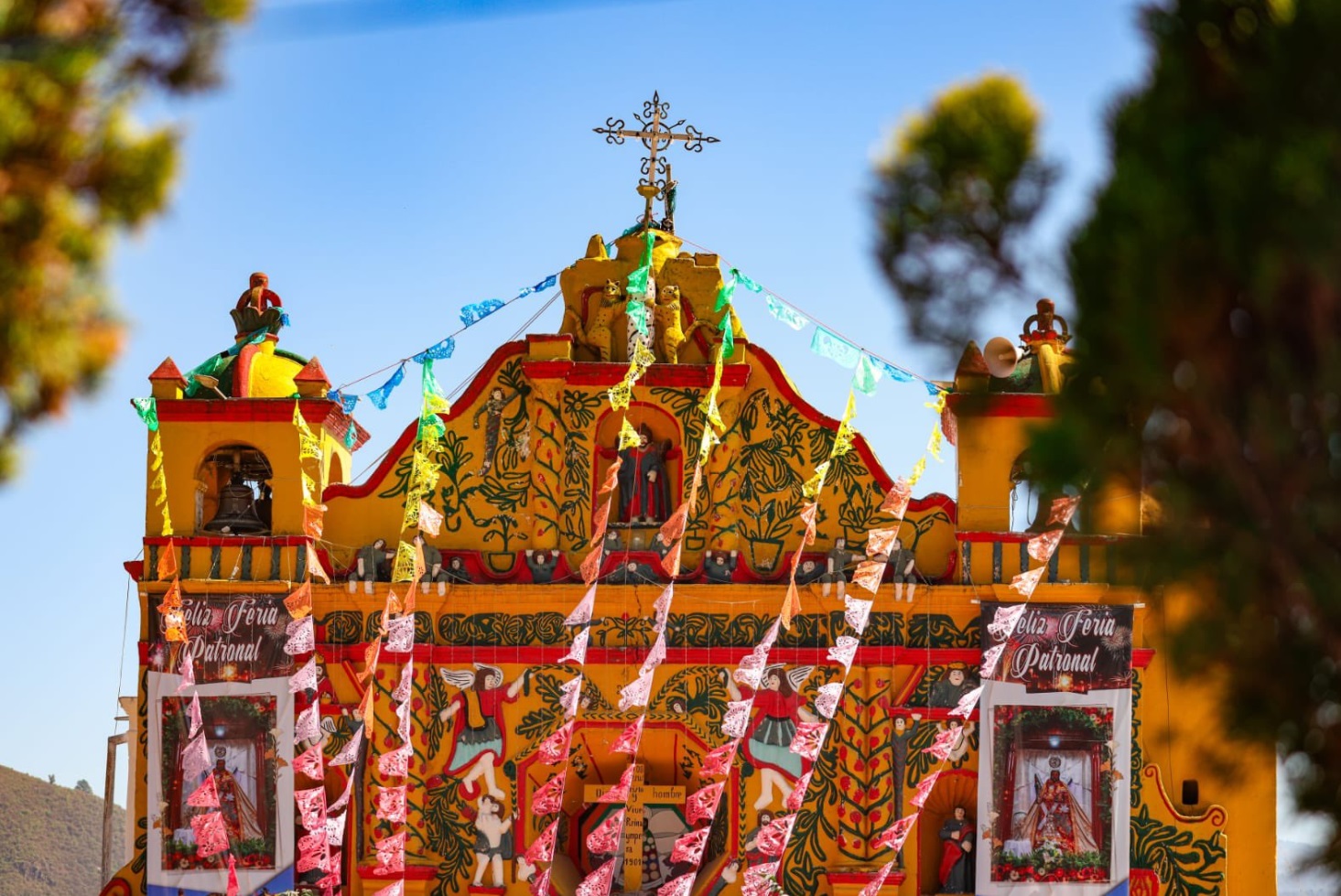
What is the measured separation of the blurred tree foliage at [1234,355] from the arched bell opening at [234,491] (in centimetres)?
1452

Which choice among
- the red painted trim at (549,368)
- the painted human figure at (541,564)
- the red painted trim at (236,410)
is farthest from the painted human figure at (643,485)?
the red painted trim at (236,410)

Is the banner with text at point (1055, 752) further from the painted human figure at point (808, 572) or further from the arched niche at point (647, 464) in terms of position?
the arched niche at point (647, 464)

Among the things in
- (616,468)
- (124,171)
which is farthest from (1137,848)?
(124,171)

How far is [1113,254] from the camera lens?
25.3 ft

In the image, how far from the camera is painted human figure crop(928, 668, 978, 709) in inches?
806

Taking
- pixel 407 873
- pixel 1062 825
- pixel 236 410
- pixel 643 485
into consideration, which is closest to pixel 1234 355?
pixel 1062 825

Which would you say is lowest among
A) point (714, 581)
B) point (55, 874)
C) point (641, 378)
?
point (55, 874)

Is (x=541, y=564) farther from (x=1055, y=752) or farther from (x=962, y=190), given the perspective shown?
(x=962, y=190)

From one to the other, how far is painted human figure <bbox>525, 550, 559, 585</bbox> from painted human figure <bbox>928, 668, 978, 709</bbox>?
12.2ft

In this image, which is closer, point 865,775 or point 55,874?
point 865,775

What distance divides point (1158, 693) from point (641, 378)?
5643 millimetres

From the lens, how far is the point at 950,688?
20.5m

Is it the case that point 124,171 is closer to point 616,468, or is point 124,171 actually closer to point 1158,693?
point 616,468

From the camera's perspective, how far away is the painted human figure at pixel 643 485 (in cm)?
2116
